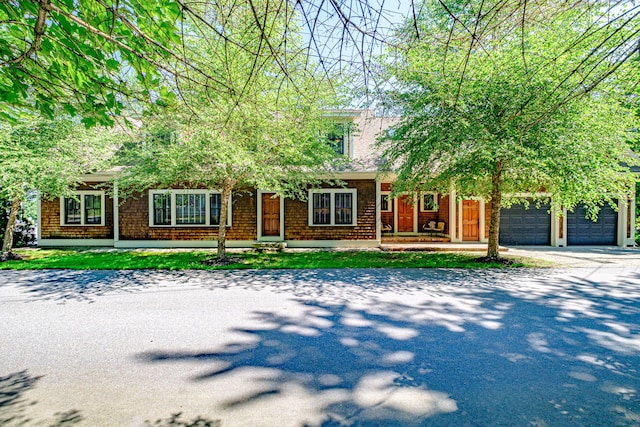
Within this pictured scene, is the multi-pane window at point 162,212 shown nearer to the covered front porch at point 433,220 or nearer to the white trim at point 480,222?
the covered front porch at point 433,220

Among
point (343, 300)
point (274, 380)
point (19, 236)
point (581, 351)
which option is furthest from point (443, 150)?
point (19, 236)

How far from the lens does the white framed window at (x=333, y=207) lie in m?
14.6

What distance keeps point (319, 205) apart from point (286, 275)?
20.4ft

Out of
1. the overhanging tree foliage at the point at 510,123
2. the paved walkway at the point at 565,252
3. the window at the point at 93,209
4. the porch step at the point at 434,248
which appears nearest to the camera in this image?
the overhanging tree foliage at the point at 510,123

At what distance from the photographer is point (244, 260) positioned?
1109 centimetres

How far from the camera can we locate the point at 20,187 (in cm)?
1020

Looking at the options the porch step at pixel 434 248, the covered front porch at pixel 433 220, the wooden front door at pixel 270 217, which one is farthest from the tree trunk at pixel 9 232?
the covered front porch at pixel 433 220

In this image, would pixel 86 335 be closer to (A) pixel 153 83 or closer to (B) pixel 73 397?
(B) pixel 73 397

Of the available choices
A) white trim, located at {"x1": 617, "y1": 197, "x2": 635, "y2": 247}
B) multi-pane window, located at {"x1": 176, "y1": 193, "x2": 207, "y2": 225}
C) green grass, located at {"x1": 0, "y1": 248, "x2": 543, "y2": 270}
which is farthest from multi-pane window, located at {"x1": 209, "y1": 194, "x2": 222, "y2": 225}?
white trim, located at {"x1": 617, "y1": 197, "x2": 635, "y2": 247}

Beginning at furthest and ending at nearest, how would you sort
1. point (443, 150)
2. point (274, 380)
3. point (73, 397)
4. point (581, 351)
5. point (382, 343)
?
point (443, 150) < point (382, 343) < point (581, 351) < point (274, 380) < point (73, 397)

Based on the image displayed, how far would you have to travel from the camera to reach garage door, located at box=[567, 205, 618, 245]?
1491 cm

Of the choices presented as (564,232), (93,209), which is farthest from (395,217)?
(93,209)

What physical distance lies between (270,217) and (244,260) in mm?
4143

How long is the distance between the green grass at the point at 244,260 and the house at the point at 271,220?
4.90ft
